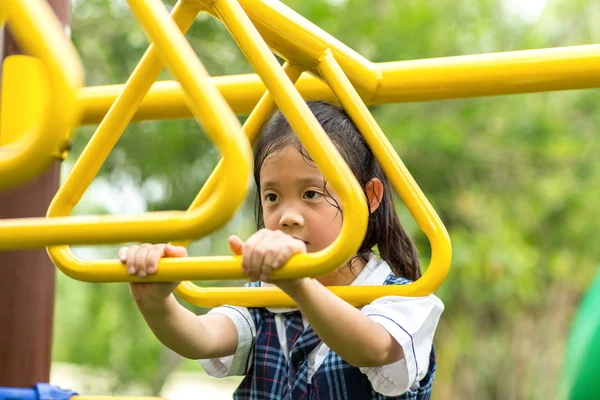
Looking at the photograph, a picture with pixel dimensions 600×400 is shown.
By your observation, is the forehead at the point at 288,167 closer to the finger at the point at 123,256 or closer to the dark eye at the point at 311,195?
the dark eye at the point at 311,195

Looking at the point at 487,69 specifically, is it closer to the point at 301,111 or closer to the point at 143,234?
the point at 301,111

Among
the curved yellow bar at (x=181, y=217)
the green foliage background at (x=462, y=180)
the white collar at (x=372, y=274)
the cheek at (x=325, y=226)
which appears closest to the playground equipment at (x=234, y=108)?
the curved yellow bar at (x=181, y=217)

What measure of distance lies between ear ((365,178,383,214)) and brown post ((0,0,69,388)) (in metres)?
0.50

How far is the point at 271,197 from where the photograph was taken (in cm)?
112

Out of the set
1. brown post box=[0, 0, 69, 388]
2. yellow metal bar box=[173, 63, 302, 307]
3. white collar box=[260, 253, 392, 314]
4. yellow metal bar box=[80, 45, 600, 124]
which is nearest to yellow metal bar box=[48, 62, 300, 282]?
yellow metal bar box=[173, 63, 302, 307]

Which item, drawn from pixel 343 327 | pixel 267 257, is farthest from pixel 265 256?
pixel 343 327

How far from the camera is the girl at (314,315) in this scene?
3.06 ft

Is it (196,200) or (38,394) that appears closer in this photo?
(196,200)

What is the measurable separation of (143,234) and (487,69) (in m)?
0.62

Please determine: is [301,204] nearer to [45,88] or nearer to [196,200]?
[196,200]

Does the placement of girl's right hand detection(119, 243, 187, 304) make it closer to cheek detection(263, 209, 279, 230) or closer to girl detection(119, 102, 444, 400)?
girl detection(119, 102, 444, 400)

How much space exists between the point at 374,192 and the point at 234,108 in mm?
239

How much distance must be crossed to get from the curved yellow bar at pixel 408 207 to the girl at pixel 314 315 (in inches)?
1.6

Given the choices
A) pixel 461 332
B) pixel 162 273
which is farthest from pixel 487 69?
pixel 461 332
